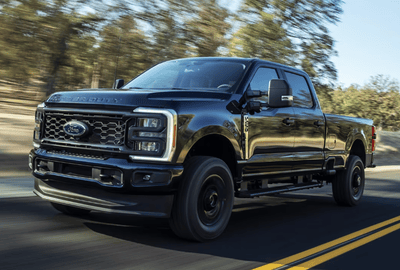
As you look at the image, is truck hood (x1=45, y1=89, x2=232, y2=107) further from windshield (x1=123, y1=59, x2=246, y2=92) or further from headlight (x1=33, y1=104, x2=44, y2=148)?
windshield (x1=123, y1=59, x2=246, y2=92)

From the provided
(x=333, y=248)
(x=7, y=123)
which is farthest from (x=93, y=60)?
(x=333, y=248)

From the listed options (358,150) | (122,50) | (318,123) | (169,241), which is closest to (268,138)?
(318,123)

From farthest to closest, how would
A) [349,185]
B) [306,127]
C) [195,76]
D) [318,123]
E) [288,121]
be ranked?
[349,185] < [318,123] < [306,127] < [288,121] < [195,76]

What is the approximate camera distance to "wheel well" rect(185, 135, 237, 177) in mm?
5641

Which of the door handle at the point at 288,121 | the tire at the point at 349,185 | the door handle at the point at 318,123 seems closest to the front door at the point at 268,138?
the door handle at the point at 288,121

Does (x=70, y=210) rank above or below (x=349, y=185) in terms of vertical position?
below

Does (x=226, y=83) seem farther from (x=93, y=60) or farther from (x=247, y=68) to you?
(x=93, y=60)

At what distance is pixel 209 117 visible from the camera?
5.25 m

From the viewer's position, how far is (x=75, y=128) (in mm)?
5121

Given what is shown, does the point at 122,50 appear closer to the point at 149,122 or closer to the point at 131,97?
the point at 131,97

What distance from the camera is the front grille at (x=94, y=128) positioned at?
4.90 m

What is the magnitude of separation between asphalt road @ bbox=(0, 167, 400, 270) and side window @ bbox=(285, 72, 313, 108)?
5.39 feet

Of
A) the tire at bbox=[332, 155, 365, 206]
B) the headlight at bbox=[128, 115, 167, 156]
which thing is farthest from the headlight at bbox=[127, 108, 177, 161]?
the tire at bbox=[332, 155, 365, 206]

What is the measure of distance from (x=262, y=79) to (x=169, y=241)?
2.47 metres
